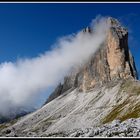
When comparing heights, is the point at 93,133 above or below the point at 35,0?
below

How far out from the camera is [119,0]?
197ft

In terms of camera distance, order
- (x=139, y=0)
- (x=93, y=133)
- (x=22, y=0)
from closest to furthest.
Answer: (x=22, y=0) → (x=139, y=0) → (x=93, y=133)

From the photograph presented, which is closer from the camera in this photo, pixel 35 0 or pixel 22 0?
pixel 35 0

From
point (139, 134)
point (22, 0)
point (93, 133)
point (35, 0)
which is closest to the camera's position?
point (35, 0)

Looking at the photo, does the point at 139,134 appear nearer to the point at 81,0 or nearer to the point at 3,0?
the point at 81,0

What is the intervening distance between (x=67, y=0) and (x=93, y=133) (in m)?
34.6

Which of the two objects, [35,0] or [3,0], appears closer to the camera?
[35,0]

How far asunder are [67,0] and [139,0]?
20.8 metres

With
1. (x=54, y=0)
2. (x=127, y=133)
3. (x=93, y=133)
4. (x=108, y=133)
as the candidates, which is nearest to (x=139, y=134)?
(x=127, y=133)

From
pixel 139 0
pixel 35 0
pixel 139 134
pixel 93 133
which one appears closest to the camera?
pixel 35 0

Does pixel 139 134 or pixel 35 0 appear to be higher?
pixel 35 0

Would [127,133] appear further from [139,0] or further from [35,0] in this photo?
[35,0]

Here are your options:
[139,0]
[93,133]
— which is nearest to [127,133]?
[93,133]

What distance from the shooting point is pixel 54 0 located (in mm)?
54500
